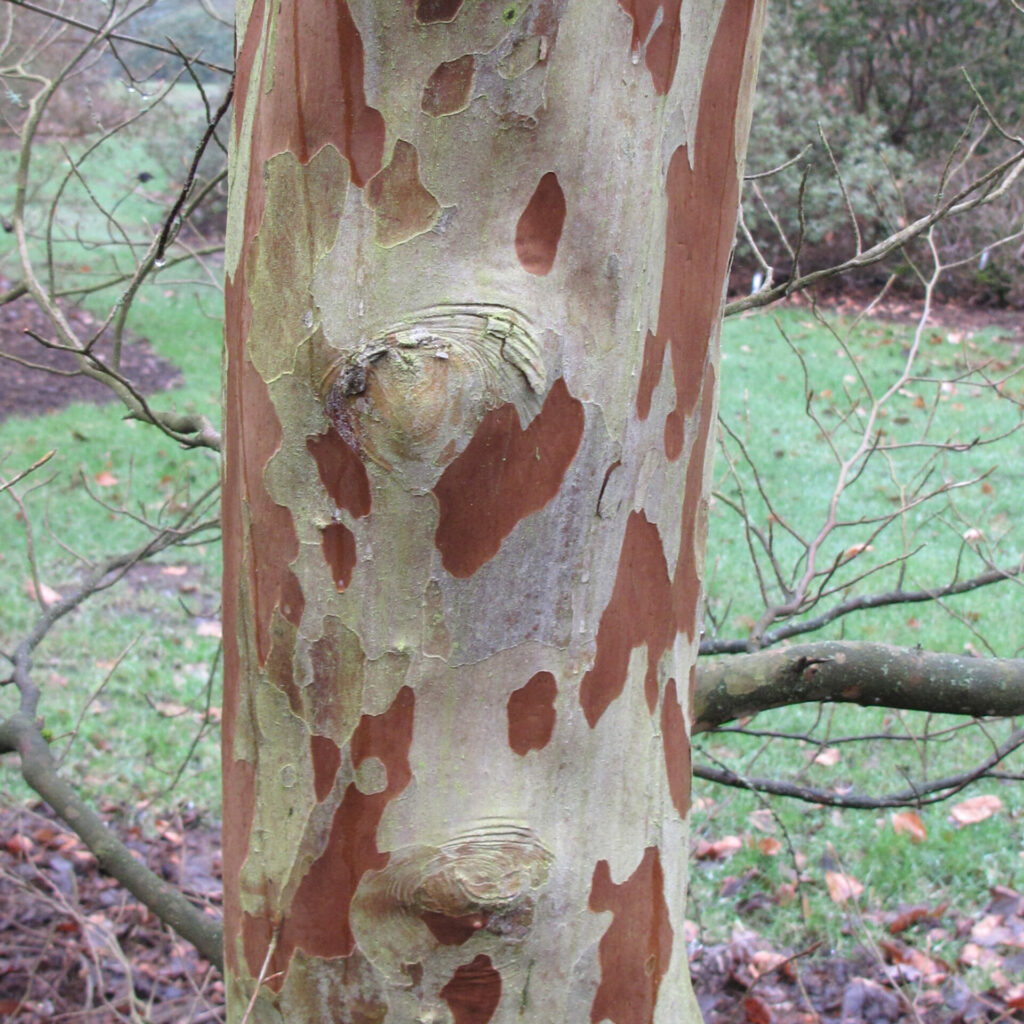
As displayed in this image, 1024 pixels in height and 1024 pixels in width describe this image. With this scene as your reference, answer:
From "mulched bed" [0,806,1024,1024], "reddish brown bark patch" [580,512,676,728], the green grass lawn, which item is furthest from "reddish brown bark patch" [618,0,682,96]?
"mulched bed" [0,806,1024,1024]

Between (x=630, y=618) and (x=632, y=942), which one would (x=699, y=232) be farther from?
(x=632, y=942)

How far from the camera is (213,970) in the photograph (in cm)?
298

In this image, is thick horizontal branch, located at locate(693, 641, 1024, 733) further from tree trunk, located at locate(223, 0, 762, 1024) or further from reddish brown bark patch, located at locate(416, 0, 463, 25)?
reddish brown bark patch, located at locate(416, 0, 463, 25)

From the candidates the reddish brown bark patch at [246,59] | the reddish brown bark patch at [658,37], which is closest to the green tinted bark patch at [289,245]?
the reddish brown bark patch at [246,59]

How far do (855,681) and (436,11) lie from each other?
1077 mm

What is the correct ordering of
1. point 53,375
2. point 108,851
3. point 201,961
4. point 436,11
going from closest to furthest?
point 436,11 → point 108,851 → point 201,961 → point 53,375

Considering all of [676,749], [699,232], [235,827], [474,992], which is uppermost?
[699,232]

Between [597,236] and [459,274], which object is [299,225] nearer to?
[459,274]

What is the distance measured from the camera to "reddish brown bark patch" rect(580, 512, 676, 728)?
3.05 ft

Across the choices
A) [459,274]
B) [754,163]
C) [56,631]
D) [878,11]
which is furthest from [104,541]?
[878,11]

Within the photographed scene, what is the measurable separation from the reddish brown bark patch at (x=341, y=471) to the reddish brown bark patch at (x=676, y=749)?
1.12ft

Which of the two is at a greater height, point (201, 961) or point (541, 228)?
point (541, 228)

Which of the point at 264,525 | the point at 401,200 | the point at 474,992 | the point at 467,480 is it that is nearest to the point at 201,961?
the point at 474,992

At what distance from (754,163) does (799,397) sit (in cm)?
464
